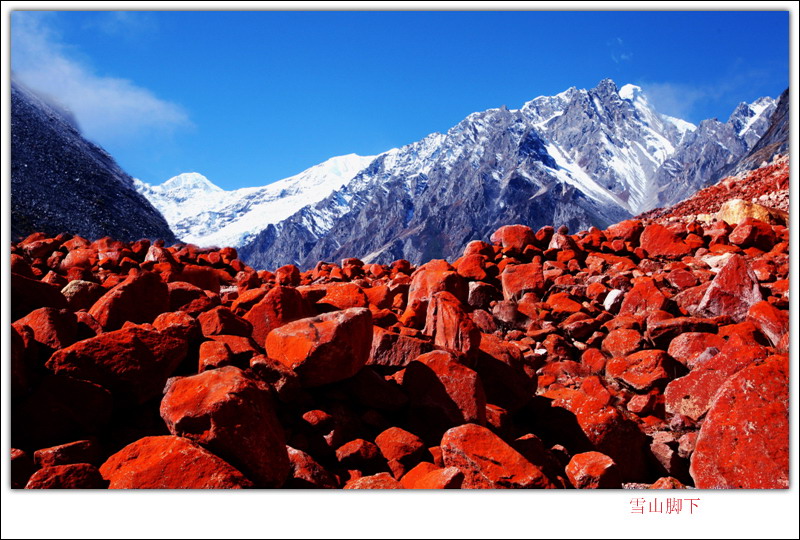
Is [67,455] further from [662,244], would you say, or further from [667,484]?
[662,244]

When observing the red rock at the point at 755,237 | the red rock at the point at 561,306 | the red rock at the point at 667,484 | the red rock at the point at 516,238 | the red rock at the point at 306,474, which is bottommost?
the red rock at the point at 667,484

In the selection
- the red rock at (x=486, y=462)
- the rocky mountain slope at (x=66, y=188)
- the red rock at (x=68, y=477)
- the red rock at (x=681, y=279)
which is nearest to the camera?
the red rock at (x=68, y=477)

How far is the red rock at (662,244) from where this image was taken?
8.63m

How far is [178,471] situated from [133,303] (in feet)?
6.69

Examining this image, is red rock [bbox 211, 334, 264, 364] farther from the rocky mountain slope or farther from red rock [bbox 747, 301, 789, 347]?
the rocky mountain slope

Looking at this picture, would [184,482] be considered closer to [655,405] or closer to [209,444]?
[209,444]

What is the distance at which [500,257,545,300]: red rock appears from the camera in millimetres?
6977

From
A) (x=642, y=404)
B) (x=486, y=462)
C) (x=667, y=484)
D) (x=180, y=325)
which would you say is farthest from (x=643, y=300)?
(x=180, y=325)

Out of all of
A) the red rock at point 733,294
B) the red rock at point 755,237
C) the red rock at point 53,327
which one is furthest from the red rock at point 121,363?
the red rock at point 755,237

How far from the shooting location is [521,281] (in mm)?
7082

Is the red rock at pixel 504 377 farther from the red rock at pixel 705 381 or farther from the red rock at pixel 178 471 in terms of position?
the red rock at pixel 178 471

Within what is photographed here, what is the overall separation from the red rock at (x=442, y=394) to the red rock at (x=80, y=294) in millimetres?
2884

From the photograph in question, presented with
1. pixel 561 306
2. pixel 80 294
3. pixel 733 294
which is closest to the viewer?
pixel 80 294

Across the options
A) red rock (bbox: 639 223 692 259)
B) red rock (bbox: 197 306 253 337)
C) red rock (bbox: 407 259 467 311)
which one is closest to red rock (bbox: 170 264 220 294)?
red rock (bbox: 407 259 467 311)
